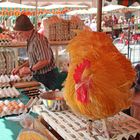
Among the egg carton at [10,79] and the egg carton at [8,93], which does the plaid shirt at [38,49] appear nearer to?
the egg carton at [10,79]

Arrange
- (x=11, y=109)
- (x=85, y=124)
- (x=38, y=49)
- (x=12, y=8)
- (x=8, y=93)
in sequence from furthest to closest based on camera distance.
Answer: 1. (x=12, y=8)
2. (x=38, y=49)
3. (x=8, y=93)
4. (x=11, y=109)
5. (x=85, y=124)

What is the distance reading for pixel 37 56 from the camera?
268cm

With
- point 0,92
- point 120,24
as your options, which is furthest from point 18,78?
point 120,24

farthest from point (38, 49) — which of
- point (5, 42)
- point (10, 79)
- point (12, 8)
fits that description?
point (12, 8)

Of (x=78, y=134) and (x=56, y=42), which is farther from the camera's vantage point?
(x=56, y=42)

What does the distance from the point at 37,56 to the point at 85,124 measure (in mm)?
1660

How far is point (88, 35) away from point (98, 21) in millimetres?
307

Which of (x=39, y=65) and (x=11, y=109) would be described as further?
(x=39, y=65)

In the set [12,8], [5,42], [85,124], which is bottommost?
[85,124]

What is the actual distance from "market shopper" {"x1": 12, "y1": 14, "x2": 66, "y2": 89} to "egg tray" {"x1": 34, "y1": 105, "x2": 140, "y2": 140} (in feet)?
4.75

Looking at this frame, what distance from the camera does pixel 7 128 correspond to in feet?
5.08

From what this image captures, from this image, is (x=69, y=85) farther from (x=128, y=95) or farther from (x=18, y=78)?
(x=18, y=78)

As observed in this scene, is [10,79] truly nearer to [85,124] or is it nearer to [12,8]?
[85,124]

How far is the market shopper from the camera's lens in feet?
8.35
